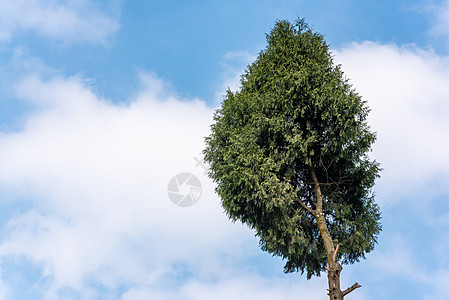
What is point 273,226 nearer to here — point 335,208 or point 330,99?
point 335,208

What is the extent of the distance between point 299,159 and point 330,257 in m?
4.61

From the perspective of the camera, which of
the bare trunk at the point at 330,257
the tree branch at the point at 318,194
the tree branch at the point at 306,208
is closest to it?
the bare trunk at the point at 330,257

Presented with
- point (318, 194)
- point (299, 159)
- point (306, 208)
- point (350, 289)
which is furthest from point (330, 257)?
point (299, 159)

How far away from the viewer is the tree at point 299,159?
1711 centimetres

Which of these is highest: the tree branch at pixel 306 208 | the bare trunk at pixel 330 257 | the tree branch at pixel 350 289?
the tree branch at pixel 306 208

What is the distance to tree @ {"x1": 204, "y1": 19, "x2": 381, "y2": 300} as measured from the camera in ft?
56.1

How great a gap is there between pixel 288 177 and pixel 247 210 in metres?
2.39

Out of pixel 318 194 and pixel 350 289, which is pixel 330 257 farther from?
pixel 318 194

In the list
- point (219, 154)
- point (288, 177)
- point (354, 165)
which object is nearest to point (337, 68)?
point (354, 165)

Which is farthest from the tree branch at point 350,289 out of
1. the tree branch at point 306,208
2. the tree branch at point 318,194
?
the tree branch at point 306,208

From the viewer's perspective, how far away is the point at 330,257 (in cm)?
1678

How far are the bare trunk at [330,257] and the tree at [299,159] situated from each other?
40 millimetres

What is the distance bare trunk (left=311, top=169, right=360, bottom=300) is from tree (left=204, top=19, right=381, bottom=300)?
0.04m

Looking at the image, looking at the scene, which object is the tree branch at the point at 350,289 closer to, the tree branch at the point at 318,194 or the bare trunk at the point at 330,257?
the bare trunk at the point at 330,257
